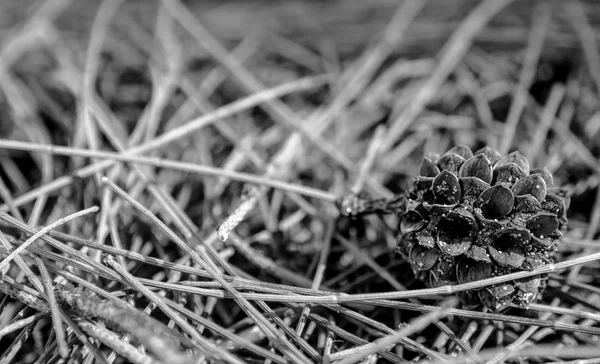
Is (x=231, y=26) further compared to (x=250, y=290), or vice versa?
(x=231, y=26)

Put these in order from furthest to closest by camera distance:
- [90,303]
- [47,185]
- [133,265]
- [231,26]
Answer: [231,26] → [47,185] → [133,265] → [90,303]

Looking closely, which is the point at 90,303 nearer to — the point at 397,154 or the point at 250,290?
the point at 250,290

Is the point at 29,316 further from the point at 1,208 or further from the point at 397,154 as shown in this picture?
the point at 397,154

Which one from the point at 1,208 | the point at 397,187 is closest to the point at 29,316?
the point at 1,208

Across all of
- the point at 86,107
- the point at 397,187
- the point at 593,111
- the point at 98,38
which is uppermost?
the point at 98,38

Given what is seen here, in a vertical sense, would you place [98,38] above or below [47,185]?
above

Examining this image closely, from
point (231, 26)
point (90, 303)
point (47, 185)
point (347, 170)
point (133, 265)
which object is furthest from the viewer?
point (231, 26)
